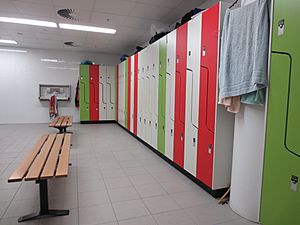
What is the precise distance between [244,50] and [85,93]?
7.13 metres

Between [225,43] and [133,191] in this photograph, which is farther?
[133,191]

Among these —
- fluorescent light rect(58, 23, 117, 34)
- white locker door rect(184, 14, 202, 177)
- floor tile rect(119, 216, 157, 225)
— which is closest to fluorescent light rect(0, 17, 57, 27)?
fluorescent light rect(58, 23, 117, 34)

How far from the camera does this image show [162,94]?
13.5 feet

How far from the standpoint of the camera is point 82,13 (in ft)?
14.4

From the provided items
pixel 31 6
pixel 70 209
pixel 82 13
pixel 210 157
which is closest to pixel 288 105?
pixel 210 157

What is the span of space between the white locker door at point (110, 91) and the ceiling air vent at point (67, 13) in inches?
151

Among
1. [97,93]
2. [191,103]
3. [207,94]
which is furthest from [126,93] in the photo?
A: [207,94]

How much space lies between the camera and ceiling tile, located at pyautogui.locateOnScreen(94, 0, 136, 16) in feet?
12.6

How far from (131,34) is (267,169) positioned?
5.15m

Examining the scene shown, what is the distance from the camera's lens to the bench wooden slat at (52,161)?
1.97 metres

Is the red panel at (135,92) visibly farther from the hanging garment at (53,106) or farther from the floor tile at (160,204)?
the hanging garment at (53,106)

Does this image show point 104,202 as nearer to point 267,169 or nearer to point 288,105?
point 267,169

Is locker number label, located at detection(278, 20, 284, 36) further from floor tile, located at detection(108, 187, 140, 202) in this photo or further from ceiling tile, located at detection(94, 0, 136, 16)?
ceiling tile, located at detection(94, 0, 136, 16)

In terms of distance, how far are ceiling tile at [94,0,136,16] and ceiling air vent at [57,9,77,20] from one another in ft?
1.93
